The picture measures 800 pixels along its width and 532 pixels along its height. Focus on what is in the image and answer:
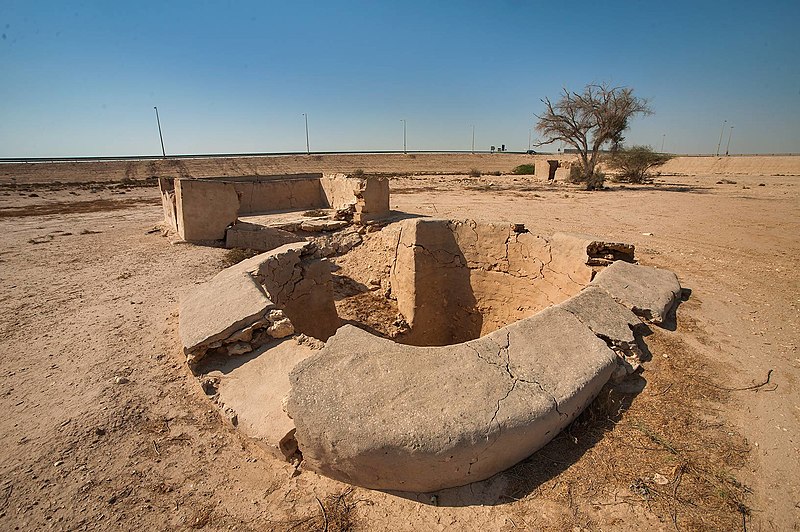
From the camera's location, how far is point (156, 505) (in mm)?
1828

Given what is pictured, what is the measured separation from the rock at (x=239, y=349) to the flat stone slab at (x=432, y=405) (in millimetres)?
859

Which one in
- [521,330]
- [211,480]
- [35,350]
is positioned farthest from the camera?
[35,350]

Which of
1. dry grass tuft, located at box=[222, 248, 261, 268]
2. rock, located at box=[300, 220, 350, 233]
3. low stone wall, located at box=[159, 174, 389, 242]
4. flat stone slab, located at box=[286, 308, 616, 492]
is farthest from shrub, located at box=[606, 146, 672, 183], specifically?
flat stone slab, located at box=[286, 308, 616, 492]

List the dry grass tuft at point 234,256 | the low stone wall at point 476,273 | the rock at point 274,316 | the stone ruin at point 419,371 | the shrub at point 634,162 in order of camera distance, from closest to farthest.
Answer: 1. the stone ruin at point 419,371
2. the rock at point 274,316
3. the low stone wall at point 476,273
4. the dry grass tuft at point 234,256
5. the shrub at point 634,162

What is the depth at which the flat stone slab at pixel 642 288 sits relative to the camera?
3078 mm

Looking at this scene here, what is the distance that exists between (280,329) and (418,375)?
1276 mm

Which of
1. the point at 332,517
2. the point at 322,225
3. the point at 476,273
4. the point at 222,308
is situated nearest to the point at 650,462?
the point at 332,517

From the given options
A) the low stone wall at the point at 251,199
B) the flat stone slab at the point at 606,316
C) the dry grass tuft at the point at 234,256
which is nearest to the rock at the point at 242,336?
the flat stone slab at the point at 606,316

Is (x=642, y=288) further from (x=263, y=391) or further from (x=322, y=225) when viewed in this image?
(x=322, y=225)

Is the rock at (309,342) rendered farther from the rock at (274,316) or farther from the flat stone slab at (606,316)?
the flat stone slab at (606,316)

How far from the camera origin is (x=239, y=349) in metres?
2.73

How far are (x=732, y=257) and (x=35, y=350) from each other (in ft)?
29.8

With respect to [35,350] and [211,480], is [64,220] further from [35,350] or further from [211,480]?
[211,480]

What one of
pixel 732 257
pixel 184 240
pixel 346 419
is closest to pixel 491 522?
pixel 346 419
